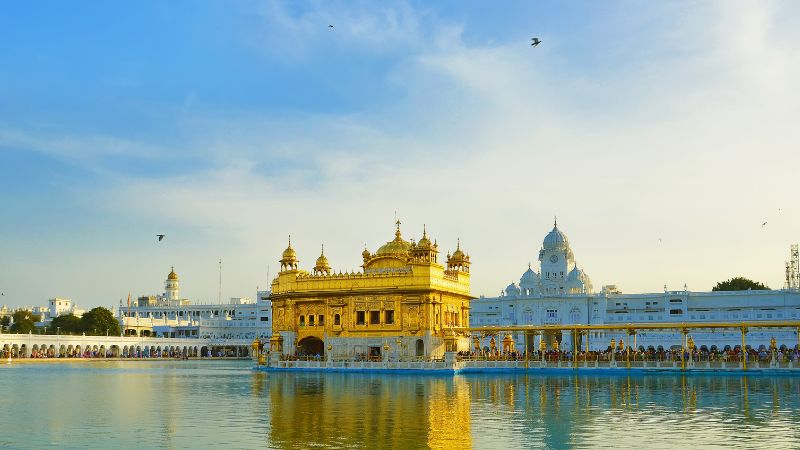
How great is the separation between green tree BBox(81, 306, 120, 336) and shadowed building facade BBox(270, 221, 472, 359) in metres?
57.8

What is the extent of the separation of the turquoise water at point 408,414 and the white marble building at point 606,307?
5677 centimetres

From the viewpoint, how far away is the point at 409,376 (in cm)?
4900

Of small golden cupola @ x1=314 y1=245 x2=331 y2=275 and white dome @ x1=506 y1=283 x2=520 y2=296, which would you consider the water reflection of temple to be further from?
white dome @ x1=506 y1=283 x2=520 y2=296

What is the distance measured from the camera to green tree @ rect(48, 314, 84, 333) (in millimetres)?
114825

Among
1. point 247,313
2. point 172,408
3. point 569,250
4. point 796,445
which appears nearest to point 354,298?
point 172,408

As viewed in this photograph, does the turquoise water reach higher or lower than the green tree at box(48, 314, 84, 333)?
lower

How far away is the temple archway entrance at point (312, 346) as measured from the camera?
60781 mm

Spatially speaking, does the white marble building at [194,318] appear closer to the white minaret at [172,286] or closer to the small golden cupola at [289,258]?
the white minaret at [172,286]

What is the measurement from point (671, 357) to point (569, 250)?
2813 inches

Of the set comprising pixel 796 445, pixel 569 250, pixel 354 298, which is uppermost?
pixel 569 250

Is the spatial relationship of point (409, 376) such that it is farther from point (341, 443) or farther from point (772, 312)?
point (772, 312)

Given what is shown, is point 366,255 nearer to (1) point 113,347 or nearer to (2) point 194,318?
(1) point 113,347

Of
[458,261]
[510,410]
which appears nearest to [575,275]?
[458,261]

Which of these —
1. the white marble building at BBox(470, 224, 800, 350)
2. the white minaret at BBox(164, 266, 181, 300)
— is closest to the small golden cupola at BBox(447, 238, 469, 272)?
the white marble building at BBox(470, 224, 800, 350)
